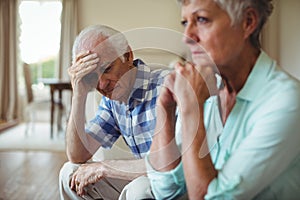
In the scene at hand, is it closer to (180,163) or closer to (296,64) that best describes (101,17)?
(296,64)

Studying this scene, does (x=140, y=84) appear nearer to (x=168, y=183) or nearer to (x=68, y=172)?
(x=68, y=172)

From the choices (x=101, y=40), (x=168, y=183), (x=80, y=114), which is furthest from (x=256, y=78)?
(x=80, y=114)

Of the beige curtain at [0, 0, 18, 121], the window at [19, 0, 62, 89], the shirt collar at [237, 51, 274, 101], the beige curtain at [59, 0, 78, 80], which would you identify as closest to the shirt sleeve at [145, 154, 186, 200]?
the shirt collar at [237, 51, 274, 101]

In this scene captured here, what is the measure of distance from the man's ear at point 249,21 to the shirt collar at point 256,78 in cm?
6

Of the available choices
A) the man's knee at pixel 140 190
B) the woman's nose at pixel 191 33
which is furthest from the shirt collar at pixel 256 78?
the man's knee at pixel 140 190

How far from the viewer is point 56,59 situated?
542cm

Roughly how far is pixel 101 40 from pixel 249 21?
1.48ft

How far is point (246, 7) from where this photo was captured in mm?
676

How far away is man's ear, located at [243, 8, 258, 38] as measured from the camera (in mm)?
685

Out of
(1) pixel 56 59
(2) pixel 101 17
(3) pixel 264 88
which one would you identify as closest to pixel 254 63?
(3) pixel 264 88

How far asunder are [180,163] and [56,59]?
16.1 ft

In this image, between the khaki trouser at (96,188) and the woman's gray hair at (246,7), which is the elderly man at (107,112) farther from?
the woman's gray hair at (246,7)

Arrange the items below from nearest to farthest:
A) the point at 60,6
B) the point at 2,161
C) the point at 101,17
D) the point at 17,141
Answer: the point at 2,161 → the point at 17,141 → the point at 101,17 → the point at 60,6

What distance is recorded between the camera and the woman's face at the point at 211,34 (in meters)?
0.68
